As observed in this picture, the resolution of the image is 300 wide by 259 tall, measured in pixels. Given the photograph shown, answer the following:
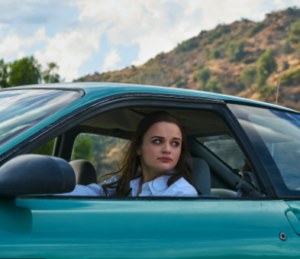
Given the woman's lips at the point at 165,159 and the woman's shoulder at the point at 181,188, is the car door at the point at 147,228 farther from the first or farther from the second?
the woman's lips at the point at 165,159

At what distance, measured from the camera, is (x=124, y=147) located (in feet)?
9.20

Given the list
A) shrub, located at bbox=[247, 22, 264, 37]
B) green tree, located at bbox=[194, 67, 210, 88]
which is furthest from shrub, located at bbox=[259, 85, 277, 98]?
shrub, located at bbox=[247, 22, 264, 37]

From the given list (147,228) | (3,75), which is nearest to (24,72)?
(3,75)

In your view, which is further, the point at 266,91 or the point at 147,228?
the point at 266,91

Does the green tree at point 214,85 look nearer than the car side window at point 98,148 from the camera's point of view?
No

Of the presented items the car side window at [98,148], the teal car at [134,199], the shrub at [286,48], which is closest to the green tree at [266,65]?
the shrub at [286,48]

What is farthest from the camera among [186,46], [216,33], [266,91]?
Result: [216,33]

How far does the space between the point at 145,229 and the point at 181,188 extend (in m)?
0.67

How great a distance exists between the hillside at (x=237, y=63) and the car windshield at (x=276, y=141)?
2179 inches

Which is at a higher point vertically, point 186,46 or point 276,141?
point 186,46

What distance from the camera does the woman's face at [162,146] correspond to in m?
2.14

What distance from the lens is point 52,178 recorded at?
1205mm

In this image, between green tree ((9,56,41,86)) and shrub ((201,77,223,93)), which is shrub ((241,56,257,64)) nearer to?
shrub ((201,77,223,93))

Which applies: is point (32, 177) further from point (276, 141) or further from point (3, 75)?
point (3, 75)
